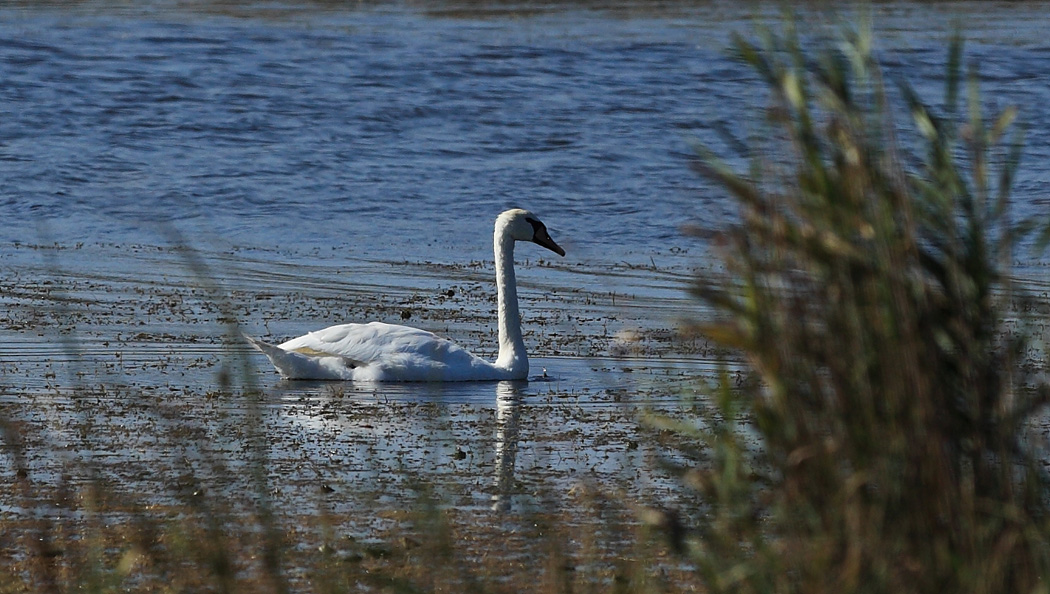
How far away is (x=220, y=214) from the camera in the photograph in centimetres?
1589

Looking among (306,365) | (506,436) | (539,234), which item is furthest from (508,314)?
(506,436)

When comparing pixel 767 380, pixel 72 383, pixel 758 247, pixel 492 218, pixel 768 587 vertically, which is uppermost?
pixel 758 247

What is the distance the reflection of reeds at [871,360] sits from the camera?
3.15 meters

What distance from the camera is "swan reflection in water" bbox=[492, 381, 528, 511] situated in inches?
255

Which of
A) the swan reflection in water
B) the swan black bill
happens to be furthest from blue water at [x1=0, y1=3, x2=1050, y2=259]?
the swan reflection in water

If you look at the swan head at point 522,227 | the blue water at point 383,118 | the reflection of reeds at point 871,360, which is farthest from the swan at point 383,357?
the reflection of reeds at point 871,360

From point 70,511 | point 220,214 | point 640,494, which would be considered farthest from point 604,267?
point 70,511

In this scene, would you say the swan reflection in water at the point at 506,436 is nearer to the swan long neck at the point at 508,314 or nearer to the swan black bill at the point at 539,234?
the swan long neck at the point at 508,314

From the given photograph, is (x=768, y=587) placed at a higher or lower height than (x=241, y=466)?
higher

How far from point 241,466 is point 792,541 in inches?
147

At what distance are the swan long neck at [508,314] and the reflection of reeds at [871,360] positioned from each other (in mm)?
6036

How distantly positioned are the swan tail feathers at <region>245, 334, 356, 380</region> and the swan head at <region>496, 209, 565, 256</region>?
4.98 ft

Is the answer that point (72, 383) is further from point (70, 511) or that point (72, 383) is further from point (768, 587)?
point (768, 587)

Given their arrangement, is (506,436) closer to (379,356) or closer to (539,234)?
(379,356)
